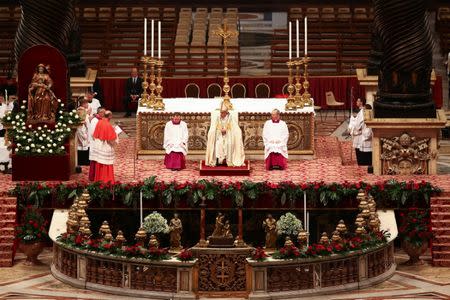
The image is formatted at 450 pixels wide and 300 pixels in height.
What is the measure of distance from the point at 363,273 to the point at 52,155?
6.26 meters

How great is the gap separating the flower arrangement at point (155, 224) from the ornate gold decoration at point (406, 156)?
16.8 feet

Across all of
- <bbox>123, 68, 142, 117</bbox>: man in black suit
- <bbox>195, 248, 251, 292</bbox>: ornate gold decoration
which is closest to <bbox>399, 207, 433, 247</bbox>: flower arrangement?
<bbox>195, 248, 251, 292</bbox>: ornate gold decoration

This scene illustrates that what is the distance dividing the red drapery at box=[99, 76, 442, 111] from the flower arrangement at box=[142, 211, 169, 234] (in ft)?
45.7

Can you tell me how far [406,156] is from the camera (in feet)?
84.1

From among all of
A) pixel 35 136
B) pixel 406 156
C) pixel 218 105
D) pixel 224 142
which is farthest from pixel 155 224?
pixel 218 105

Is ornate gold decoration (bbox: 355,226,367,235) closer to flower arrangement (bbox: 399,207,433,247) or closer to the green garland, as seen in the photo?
flower arrangement (bbox: 399,207,433,247)

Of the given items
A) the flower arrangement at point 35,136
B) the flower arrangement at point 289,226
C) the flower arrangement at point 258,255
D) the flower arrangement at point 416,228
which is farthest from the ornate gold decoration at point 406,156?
the flower arrangement at point 258,255

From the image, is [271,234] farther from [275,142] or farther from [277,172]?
[275,142]

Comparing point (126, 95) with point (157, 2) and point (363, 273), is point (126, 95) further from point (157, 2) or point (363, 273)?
point (363, 273)

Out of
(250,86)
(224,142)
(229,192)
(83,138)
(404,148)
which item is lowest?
(229,192)

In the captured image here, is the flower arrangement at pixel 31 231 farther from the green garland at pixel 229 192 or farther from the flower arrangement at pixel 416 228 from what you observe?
the flower arrangement at pixel 416 228

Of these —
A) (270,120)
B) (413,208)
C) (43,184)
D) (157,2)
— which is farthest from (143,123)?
(157,2)

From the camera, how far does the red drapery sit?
35.9 metres

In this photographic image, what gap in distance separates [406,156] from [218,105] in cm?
411
